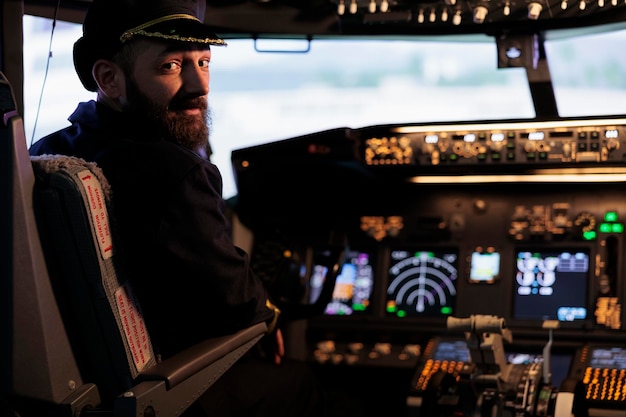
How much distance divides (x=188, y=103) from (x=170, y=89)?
2.0 inches

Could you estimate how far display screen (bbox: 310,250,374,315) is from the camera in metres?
3.84

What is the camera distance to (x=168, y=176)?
6.63 feet

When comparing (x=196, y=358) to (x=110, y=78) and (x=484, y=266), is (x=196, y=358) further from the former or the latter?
(x=484, y=266)

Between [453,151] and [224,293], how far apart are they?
170cm

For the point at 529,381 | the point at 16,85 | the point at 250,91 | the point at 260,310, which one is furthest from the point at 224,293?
the point at 250,91

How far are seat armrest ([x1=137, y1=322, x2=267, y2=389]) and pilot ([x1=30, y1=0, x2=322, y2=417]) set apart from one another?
0.10 feet

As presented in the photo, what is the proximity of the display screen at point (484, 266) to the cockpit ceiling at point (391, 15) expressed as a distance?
2.68 feet

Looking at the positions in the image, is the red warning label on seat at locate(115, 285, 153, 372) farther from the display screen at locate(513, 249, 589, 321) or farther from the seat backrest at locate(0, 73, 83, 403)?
the display screen at locate(513, 249, 589, 321)

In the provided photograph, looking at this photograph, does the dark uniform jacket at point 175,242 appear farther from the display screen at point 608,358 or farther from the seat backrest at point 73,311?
the display screen at point 608,358

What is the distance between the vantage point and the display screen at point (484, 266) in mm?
3691

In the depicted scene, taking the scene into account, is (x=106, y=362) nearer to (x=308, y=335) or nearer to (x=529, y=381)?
(x=529, y=381)

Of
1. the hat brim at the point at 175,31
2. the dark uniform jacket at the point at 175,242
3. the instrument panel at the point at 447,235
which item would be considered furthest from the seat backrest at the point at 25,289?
the instrument panel at the point at 447,235

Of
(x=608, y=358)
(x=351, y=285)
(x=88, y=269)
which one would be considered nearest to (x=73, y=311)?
(x=88, y=269)

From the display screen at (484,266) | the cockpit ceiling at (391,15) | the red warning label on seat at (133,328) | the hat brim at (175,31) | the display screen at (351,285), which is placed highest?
the cockpit ceiling at (391,15)
